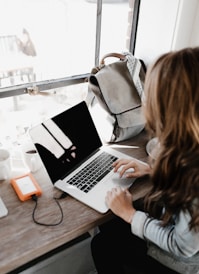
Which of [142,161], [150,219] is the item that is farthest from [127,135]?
[150,219]

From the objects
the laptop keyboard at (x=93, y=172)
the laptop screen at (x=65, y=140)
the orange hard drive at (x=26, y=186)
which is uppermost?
the laptop screen at (x=65, y=140)

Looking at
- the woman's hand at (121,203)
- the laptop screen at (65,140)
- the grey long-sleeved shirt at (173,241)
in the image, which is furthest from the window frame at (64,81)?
the grey long-sleeved shirt at (173,241)

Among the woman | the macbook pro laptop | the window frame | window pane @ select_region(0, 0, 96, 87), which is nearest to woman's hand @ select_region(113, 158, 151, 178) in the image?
the macbook pro laptop

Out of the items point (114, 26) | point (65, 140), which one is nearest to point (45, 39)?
point (114, 26)

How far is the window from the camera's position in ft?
4.07

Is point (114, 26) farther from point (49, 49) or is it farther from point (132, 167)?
point (132, 167)

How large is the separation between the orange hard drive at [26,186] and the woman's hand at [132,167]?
0.31 meters

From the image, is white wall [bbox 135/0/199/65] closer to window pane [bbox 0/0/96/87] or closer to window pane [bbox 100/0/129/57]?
window pane [bbox 100/0/129/57]

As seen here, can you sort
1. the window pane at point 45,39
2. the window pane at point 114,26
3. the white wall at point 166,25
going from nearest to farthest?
the window pane at point 45,39, the white wall at point 166,25, the window pane at point 114,26

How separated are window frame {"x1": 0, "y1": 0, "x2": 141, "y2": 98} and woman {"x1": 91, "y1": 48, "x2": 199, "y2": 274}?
2.25 ft

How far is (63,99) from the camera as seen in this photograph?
4.48ft

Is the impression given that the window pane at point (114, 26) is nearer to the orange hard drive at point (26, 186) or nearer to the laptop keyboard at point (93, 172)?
the laptop keyboard at point (93, 172)

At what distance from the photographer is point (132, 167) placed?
1.05m

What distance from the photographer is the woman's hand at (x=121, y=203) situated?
2.87 ft
